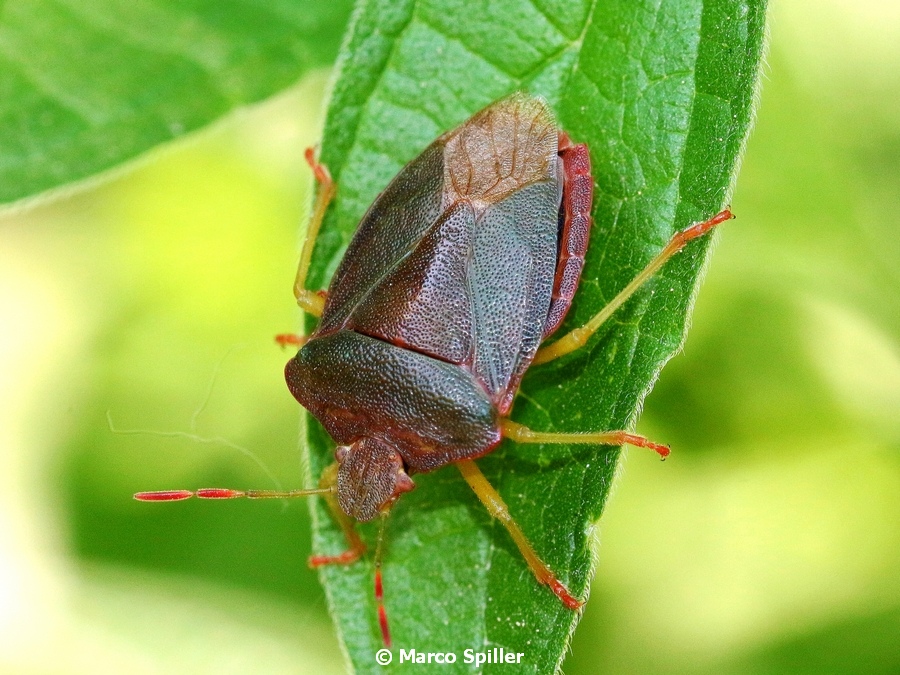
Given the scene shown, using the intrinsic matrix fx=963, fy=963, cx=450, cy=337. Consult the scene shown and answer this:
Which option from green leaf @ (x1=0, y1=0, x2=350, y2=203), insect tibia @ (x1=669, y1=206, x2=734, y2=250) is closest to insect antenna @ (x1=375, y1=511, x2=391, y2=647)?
insect tibia @ (x1=669, y1=206, x2=734, y2=250)

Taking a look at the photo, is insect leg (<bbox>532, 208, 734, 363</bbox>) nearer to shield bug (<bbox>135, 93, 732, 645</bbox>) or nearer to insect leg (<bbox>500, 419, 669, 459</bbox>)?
shield bug (<bbox>135, 93, 732, 645</bbox>)

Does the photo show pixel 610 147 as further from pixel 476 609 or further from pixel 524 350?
pixel 476 609

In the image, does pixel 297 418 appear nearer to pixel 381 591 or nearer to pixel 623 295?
pixel 381 591

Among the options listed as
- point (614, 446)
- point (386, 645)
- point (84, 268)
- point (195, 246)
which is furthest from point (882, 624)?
point (84, 268)

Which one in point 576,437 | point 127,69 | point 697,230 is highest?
point 697,230

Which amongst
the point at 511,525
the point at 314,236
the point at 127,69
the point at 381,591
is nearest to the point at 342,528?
the point at 381,591

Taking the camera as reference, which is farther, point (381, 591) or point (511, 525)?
point (381, 591)

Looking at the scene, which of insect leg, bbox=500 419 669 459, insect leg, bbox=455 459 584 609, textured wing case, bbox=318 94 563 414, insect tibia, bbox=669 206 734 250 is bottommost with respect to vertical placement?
insect leg, bbox=455 459 584 609

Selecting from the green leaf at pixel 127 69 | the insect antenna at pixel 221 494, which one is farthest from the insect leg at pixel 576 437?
the green leaf at pixel 127 69
